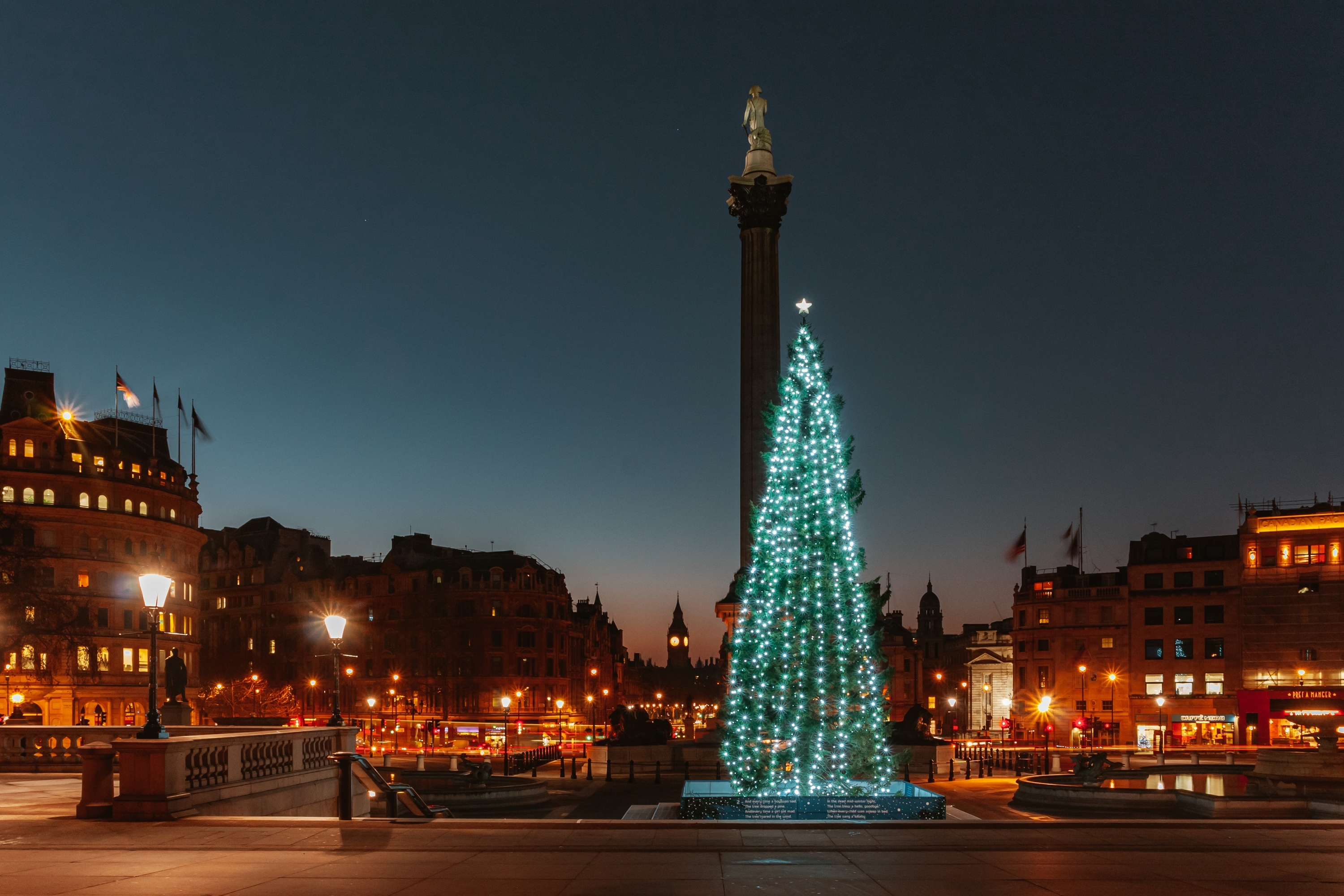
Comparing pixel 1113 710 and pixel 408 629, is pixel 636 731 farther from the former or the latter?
pixel 408 629

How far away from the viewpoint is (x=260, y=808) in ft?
74.0

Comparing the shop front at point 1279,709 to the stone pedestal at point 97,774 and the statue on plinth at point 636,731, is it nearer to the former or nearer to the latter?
the statue on plinth at point 636,731

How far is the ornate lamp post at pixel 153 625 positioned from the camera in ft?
65.8

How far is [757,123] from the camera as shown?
57594mm

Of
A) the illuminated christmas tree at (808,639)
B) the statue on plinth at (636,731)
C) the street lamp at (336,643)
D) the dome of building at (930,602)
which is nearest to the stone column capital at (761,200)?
the statue on plinth at (636,731)

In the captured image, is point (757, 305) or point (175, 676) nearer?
point (175, 676)

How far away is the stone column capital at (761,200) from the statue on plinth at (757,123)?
2.47 meters

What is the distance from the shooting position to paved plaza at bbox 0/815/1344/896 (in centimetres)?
1293

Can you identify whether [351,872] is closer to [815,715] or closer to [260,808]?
[260,808]

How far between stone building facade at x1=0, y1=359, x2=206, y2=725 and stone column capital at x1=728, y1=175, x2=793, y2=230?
4101cm

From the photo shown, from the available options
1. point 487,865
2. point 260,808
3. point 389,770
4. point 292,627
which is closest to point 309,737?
point 260,808

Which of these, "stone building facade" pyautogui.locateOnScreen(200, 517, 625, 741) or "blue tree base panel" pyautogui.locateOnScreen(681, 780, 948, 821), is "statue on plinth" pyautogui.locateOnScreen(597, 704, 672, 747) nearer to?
"blue tree base panel" pyautogui.locateOnScreen(681, 780, 948, 821)

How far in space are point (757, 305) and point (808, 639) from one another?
30101 millimetres

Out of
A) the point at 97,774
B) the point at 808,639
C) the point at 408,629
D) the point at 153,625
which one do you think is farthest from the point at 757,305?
the point at 408,629
